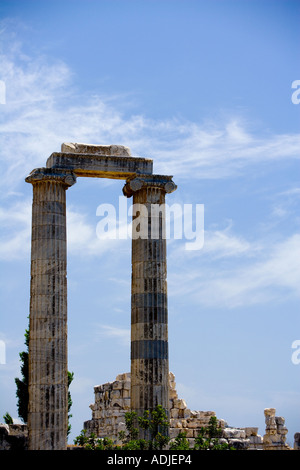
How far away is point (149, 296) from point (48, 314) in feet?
14.8

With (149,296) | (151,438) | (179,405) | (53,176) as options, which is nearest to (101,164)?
(53,176)

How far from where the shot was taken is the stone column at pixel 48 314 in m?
43.4

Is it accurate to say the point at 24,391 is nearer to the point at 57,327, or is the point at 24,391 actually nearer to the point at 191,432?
the point at 191,432

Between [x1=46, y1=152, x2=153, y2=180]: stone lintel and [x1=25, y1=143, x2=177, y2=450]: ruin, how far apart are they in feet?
0.14

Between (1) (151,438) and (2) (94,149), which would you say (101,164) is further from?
(1) (151,438)

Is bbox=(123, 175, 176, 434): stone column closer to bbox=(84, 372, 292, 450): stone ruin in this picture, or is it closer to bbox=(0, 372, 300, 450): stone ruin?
bbox=(0, 372, 300, 450): stone ruin

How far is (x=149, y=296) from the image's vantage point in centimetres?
4600

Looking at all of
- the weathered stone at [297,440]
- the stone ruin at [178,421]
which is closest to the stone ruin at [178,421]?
the stone ruin at [178,421]

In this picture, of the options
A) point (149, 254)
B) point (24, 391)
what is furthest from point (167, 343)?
point (24, 391)

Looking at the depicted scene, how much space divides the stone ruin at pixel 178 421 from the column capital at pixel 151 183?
11.9 m

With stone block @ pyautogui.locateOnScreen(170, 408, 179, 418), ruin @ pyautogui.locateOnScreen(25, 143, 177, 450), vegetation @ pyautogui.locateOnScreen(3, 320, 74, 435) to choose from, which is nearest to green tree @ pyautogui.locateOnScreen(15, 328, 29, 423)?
vegetation @ pyautogui.locateOnScreen(3, 320, 74, 435)

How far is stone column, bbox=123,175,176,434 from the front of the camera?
45281mm
